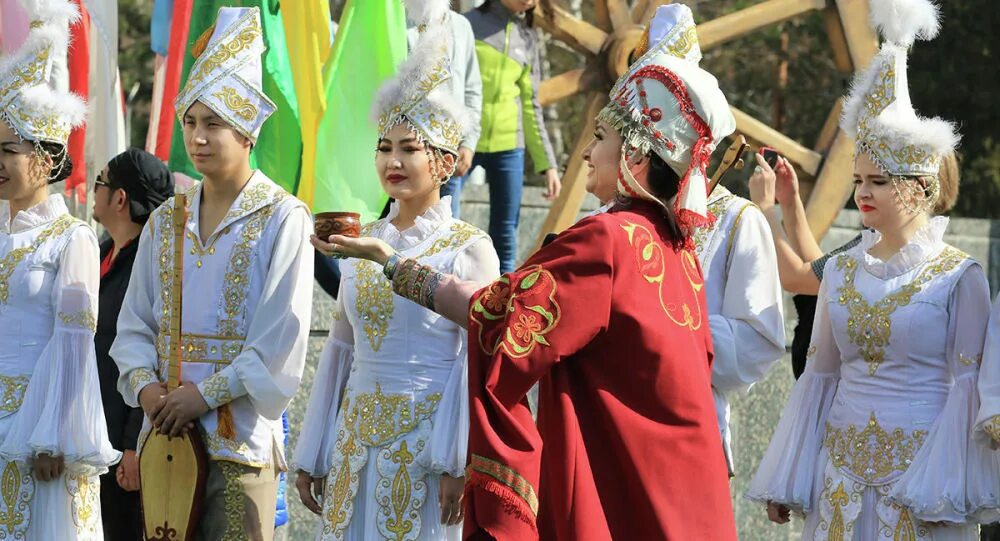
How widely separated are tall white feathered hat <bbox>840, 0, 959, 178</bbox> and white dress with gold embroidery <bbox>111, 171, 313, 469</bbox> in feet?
5.72

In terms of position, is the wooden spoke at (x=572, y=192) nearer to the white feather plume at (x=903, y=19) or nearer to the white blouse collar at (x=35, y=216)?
the white feather plume at (x=903, y=19)

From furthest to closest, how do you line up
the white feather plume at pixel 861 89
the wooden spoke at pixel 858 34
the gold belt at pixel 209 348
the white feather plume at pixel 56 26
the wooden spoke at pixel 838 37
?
the wooden spoke at pixel 838 37
the wooden spoke at pixel 858 34
the white feather plume at pixel 56 26
the white feather plume at pixel 861 89
the gold belt at pixel 209 348

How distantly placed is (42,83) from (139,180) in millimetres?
726

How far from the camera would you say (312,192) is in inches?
294

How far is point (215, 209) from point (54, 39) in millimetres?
1042

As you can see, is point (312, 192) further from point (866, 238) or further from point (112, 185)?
point (866, 238)

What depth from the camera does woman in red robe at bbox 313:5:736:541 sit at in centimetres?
373

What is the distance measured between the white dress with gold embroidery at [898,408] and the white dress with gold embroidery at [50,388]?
6.92ft

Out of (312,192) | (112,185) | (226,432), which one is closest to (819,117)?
(312,192)

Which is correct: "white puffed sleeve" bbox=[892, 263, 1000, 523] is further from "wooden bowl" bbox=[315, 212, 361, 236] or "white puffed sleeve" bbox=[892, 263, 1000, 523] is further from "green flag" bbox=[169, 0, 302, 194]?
"green flag" bbox=[169, 0, 302, 194]

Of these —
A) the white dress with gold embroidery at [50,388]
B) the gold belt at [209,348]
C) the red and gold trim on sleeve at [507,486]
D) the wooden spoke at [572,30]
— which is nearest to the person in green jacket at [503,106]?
the wooden spoke at [572,30]

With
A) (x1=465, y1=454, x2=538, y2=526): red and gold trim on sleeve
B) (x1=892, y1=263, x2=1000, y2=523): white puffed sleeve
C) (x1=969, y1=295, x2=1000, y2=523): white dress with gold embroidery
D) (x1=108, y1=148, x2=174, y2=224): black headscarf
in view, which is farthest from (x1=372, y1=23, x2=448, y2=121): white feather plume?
(x1=465, y1=454, x2=538, y2=526): red and gold trim on sleeve

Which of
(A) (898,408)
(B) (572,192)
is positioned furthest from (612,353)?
(B) (572,192)

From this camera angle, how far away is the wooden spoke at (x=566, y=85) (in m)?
9.52
